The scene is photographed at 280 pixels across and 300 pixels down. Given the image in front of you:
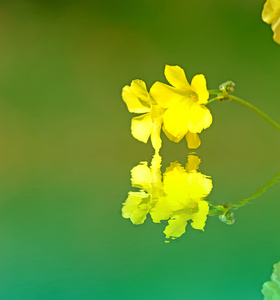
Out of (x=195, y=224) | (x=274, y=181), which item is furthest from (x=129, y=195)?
(x=274, y=181)

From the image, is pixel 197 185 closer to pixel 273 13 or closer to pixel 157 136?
pixel 157 136

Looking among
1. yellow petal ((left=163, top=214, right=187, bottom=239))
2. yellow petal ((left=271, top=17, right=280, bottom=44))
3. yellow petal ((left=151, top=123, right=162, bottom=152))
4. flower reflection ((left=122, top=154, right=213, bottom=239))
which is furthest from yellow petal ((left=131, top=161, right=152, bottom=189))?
yellow petal ((left=271, top=17, right=280, bottom=44))

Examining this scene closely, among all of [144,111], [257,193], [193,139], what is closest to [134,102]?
[144,111]

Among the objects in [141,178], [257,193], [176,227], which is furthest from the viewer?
[141,178]

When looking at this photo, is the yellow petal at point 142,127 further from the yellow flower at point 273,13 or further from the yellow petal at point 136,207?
the yellow flower at point 273,13

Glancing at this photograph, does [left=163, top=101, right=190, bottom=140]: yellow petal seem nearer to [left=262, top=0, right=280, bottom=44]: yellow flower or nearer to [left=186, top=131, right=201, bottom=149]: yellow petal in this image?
[left=186, top=131, right=201, bottom=149]: yellow petal

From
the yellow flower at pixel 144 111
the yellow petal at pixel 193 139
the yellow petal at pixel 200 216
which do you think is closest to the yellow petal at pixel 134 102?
the yellow flower at pixel 144 111

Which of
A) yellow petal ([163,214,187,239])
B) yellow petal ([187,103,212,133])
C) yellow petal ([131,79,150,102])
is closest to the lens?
yellow petal ([163,214,187,239])
